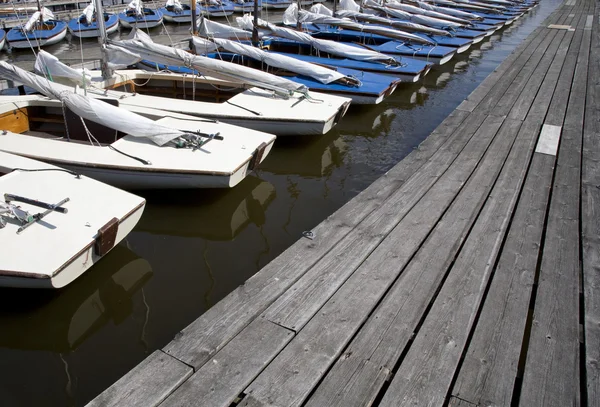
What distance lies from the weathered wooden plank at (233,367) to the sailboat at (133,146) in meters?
3.52

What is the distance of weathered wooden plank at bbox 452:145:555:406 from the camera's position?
3.05m

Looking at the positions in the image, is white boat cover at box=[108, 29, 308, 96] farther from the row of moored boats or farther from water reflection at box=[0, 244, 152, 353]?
water reflection at box=[0, 244, 152, 353]

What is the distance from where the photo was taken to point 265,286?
4.00 m

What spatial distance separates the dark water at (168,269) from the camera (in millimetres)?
4473

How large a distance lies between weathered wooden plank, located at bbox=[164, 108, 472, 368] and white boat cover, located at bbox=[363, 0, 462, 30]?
17.0 meters

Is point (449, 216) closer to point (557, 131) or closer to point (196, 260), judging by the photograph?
point (196, 260)

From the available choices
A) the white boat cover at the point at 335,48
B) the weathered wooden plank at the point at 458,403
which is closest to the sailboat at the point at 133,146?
the weathered wooden plank at the point at 458,403

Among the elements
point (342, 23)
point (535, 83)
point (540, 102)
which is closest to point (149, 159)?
point (540, 102)

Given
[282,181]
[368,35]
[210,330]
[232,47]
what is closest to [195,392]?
[210,330]

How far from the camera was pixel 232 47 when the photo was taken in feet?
37.2

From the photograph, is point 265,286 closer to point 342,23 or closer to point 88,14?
point 342,23

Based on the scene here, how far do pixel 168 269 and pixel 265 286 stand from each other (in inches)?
90.6

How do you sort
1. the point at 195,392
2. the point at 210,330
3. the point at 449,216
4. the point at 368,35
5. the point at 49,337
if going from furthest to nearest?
the point at 368,35 → the point at 449,216 → the point at 49,337 → the point at 210,330 → the point at 195,392

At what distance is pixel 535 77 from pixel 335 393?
41.0 feet
